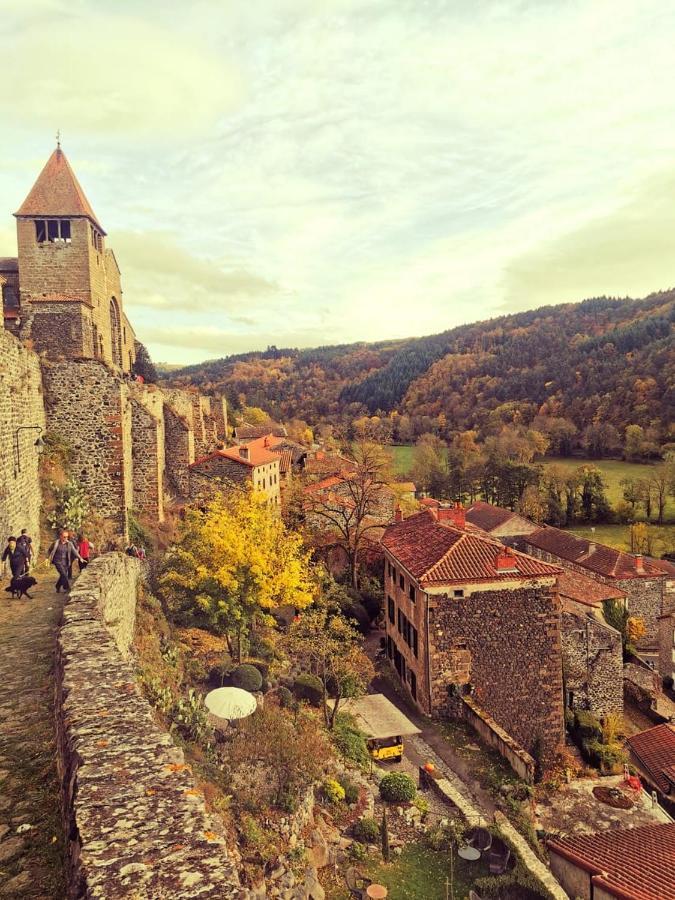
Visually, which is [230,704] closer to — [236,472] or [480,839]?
[480,839]

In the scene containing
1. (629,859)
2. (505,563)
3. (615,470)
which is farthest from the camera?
(615,470)

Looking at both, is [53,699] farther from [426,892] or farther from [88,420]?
[88,420]

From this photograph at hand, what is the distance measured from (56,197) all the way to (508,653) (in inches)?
1194

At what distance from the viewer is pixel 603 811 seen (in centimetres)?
2125

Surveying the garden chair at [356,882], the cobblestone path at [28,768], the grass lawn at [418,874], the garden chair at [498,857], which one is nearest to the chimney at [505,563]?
the garden chair at [498,857]

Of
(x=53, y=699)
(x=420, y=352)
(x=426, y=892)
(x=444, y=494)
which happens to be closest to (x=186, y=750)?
(x=53, y=699)

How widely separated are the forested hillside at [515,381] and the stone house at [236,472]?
237 feet

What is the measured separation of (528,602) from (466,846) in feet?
32.0

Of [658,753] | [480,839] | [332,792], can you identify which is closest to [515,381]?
[658,753]

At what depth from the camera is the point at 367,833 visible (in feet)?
54.2

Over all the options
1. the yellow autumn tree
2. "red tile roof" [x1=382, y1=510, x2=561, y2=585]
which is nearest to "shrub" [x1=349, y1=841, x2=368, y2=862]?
the yellow autumn tree

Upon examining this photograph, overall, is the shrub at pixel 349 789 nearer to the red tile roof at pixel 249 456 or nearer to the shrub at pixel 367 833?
the shrub at pixel 367 833

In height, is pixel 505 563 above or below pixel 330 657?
above

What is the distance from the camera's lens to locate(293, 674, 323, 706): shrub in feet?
73.0
